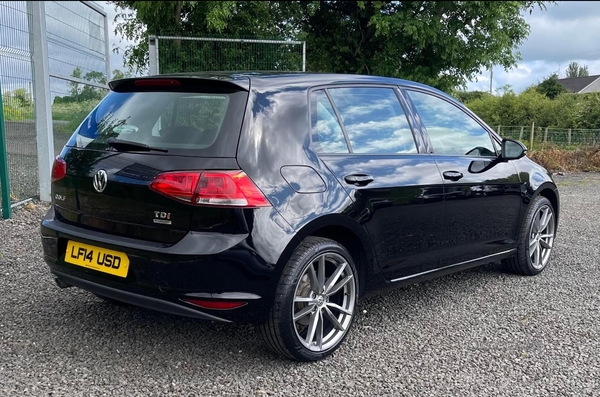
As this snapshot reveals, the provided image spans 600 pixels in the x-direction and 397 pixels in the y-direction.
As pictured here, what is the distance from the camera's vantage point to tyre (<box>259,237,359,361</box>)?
3.02m

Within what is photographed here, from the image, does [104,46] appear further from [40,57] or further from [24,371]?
[24,371]

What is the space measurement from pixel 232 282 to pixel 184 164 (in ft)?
2.11

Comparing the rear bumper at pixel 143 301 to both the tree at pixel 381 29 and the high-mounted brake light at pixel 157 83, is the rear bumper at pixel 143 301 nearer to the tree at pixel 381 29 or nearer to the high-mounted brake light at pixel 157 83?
the high-mounted brake light at pixel 157 83

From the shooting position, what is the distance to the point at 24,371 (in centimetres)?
301

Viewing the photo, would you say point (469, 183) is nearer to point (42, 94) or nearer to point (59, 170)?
point (59, 170)

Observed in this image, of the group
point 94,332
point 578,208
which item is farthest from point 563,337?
point 578,208

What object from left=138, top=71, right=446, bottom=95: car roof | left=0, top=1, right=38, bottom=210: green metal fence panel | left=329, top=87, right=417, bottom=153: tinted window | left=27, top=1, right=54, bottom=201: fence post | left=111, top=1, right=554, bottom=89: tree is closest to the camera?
left=138, top=71, right=446, bottom=95: car roof

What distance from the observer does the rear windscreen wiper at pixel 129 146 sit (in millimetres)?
3046

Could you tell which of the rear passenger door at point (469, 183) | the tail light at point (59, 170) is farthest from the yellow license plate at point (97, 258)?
the rear passenger door at point (469, 183)

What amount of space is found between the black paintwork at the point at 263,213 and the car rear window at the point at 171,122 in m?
0.06

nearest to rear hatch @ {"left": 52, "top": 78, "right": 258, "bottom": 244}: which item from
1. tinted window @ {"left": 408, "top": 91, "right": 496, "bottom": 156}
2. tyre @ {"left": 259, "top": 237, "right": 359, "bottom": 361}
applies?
tyre @ {"left": 259, "top": 237, "right": 359, "bottom": 361}

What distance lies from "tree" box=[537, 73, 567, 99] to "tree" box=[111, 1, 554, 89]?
32.4m

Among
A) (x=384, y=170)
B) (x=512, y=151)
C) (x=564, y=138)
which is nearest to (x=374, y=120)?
(x=384, y=170)

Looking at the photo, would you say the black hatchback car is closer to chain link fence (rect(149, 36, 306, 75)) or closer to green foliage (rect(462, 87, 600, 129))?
chain link fence (rect(149, 36, 306, 75))
